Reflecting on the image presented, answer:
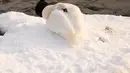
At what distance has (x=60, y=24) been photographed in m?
3.59

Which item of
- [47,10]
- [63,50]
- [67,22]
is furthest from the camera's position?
[47,10]

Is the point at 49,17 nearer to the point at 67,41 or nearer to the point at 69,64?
the point at 67,41

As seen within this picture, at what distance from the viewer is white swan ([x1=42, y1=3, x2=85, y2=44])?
354 centimetres

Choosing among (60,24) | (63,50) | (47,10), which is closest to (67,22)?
(60,24)

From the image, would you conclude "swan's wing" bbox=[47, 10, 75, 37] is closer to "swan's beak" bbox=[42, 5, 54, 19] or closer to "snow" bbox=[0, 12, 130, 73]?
"snow" bbox=[0, 12, 130, 73]

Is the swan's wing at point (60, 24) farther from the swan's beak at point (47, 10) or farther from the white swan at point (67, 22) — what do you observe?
the swan's beak at point (47, 10)

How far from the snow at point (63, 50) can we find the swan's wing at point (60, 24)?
0.30 feet

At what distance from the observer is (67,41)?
11.7 feet

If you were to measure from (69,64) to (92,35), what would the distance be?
0.78 meters

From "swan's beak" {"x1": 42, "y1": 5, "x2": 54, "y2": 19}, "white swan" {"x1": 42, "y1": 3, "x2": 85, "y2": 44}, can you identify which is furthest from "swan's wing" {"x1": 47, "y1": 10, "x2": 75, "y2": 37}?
"swan's beak" {"x1": 42, "y1": 5, "x2": 54, "y2": 19}

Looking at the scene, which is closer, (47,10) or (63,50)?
(63,50)

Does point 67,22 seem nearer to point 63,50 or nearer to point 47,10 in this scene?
point 63,50

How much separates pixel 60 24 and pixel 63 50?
1.16 ft

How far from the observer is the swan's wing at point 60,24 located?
3533 millimetres
